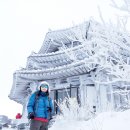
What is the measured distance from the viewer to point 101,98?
508 inches

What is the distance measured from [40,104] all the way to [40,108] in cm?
10

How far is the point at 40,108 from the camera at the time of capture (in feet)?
18.9

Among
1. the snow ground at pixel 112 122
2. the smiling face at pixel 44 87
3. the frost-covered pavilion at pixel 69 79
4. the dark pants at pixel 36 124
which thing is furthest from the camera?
the frost-covered pavilion at pixel 69 79

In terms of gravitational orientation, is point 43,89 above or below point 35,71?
below

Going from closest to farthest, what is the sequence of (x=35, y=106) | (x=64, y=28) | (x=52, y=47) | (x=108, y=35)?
(x=108, y=35), (x=35, y=106), (x=64, y=28), (x=52, y=47)

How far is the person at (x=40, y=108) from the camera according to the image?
5648 millimetres

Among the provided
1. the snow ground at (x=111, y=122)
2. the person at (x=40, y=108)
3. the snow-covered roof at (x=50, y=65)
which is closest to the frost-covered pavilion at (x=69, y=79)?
the snow-covered roof at (x=50, y=65)

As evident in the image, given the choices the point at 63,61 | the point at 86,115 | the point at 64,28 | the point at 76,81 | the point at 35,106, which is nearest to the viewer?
the point at 35,106

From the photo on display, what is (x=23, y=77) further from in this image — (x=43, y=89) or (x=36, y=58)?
(x=43, y=89)

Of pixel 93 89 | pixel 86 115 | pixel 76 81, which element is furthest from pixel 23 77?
pixel 86 115

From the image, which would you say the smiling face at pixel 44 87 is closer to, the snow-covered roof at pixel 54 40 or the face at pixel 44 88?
the face at pixel 44 88

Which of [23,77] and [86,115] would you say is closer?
[86,115]

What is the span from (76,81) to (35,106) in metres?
8.26

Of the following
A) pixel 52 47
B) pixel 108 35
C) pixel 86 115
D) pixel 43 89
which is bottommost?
pixel 86 115
